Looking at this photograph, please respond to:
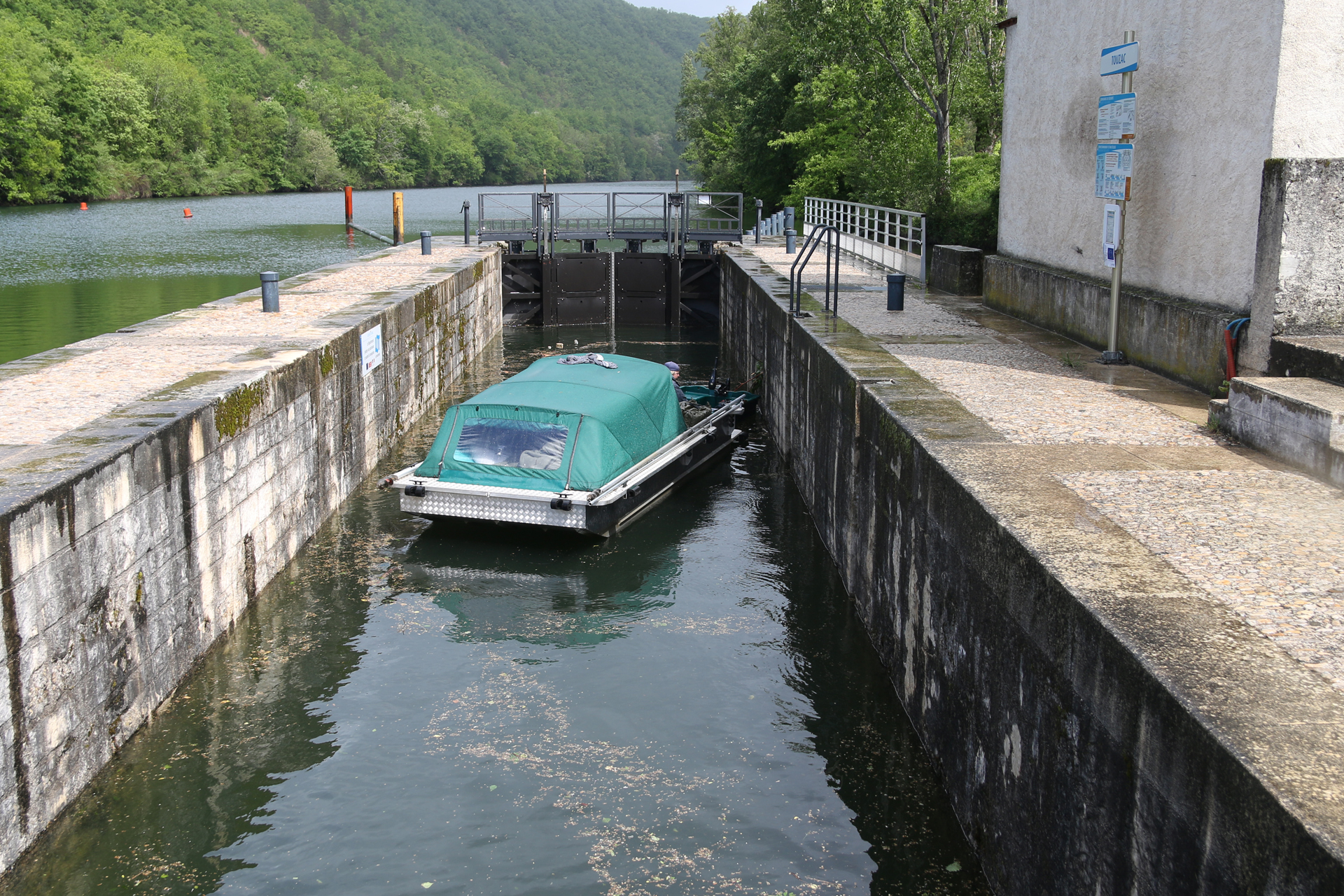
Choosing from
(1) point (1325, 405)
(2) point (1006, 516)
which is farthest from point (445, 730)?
(1) point (1325, 405)

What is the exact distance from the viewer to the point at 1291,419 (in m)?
7.05

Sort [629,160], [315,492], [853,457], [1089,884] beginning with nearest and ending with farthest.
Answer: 1. [1089,884]
2. [853,457]
3. [315,492]
4. [629,160]

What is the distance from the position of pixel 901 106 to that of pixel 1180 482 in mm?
26170

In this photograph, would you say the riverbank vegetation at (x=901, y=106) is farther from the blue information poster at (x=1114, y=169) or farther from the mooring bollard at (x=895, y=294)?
the blue information poster at (x=1114, y=169)

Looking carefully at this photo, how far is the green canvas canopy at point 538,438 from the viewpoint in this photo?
10914mm

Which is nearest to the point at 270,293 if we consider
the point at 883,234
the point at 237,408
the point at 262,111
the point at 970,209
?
the point at 237,408

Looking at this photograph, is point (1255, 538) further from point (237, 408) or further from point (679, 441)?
point (679, 441)

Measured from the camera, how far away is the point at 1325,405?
6.87 meters

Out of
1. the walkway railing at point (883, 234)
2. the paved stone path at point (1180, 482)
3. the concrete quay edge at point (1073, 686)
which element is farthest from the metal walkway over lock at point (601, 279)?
the concrete quay edge at point (1073, 686)

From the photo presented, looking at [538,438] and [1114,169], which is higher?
[1114,169]

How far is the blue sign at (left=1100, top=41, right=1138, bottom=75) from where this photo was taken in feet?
31.7

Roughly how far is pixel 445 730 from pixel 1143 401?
5978 mm

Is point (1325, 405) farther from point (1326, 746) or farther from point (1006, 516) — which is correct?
point (1326, 746)

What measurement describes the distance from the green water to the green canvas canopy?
0.84 metres
